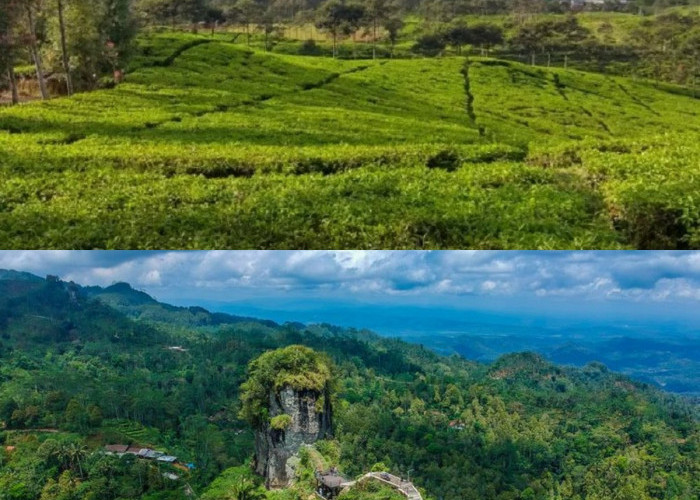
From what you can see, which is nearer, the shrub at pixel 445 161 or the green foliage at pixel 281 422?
the green foliage at pixel 281 422

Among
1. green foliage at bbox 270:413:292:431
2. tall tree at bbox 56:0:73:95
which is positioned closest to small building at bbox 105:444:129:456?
green foliage at bbox 270:413:292:431

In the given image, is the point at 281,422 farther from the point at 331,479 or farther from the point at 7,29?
the point at 7,29

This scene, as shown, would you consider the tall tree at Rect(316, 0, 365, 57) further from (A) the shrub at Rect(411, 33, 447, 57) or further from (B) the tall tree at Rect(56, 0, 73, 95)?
(B) the tall tree at Rect(56, 0, 73, 95)

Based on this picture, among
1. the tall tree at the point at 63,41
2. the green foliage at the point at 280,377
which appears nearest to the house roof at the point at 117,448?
the green foliage at the point at 280,377

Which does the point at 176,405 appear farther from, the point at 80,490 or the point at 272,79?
the point at 272,79

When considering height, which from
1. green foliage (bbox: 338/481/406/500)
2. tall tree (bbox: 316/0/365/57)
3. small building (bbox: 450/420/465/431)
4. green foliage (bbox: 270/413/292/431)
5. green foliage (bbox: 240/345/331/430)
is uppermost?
tall tree (bbox: 316/0/365/57)

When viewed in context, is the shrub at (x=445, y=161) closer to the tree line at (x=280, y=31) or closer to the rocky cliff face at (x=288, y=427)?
the rocky cliff face at (x=288, y=427)

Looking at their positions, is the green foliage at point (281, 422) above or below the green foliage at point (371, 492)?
above
